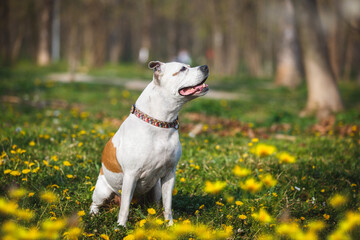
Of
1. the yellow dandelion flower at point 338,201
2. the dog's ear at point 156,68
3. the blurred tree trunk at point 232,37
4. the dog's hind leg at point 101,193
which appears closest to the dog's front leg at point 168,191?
the dog's hind leg at point 101,193

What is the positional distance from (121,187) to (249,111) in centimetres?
669

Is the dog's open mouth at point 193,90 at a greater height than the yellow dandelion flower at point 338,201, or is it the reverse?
the dog's open mouth at point 193,90

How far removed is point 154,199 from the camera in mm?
3145

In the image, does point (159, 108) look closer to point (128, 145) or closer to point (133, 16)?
point (128, 145)

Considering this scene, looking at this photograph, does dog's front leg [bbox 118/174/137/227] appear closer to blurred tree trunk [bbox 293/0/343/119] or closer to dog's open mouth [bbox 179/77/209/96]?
dog's open mouth [bbox 179/77/209/96]

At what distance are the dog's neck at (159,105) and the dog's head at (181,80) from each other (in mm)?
53

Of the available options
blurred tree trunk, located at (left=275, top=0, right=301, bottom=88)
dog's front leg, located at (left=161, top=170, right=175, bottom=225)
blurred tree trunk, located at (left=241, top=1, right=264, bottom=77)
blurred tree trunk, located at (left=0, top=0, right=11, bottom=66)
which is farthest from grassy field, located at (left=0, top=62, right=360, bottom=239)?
blurred tree trunk, located at (left=241, top=1, right=264, bottom=77)

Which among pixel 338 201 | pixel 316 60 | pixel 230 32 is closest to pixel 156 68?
pixel 338 201

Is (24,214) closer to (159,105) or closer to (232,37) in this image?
(159,105)

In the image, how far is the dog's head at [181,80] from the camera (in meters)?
2.75

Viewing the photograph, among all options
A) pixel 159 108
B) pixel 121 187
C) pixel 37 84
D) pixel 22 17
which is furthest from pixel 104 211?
pixel 22 17

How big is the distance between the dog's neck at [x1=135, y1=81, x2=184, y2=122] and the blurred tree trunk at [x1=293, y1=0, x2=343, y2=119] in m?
6.33

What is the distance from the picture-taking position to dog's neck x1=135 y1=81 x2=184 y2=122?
275cm

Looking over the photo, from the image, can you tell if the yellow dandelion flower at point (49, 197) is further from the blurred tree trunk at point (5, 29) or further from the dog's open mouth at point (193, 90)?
the blurred tree trunk at point (5, 29)
